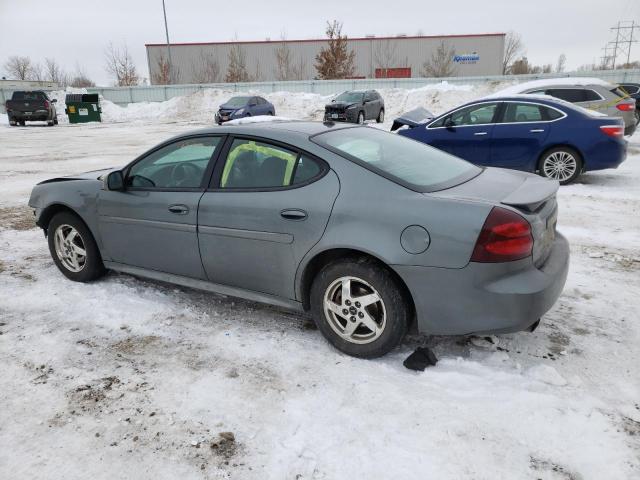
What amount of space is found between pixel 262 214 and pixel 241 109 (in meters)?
21.1

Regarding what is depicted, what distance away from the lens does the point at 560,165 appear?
852 centimetres

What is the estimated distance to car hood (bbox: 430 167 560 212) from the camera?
9.55ft

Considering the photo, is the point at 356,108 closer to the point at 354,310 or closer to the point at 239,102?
the point at 239,102

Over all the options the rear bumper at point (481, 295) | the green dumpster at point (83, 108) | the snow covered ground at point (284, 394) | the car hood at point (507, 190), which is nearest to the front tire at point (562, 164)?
the snow covered ground at point (284, 394)

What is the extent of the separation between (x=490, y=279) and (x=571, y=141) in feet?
21.9

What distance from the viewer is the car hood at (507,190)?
115 inches

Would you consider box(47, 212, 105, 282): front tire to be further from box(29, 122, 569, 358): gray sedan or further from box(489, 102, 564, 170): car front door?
box(489, 102, 564, 170): car front door

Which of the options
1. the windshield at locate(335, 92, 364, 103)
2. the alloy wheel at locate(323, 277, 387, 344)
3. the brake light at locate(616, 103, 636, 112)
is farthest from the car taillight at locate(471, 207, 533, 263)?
the windshield at locate(335, 92, 364, 103)

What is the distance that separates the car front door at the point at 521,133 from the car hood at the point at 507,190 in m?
5.36

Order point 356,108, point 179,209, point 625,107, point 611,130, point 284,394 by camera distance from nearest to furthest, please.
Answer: point 284,394 → point 179,209 → point 611,130 → point 625,107 → point 356,108

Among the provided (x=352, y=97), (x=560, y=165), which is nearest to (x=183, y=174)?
(x=560, y=165)

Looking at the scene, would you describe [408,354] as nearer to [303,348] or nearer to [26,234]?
[303,348]

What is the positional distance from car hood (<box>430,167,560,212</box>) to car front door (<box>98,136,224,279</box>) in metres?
1.82

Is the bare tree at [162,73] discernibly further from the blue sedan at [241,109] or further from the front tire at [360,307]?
the front tire at [360,307]
